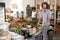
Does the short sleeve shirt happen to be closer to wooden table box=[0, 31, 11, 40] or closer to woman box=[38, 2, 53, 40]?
woman box=[38, 2, 53, 40]

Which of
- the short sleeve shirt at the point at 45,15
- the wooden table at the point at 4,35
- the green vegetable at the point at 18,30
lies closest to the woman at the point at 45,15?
the short sleeve shirt at the point at 45,15

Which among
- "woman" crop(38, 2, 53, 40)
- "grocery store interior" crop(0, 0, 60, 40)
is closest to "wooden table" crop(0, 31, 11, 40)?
"grocery store interior" crop(0, 0, 60, 40)

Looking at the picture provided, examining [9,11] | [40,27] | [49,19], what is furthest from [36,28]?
[9,11]

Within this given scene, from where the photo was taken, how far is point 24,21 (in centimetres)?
163

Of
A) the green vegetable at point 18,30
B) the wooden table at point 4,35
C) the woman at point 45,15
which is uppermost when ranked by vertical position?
the woman at point 45,15

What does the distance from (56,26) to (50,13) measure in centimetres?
14

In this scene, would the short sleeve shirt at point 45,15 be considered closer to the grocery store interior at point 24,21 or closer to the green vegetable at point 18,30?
the grocery store interior at point 24,21

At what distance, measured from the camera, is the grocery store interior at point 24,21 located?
1599 millimetres

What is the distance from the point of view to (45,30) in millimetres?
1633

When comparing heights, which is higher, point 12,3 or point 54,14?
point 12,3

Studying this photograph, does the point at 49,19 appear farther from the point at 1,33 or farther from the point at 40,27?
the point at 1,33

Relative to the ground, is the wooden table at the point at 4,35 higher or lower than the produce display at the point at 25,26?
lower

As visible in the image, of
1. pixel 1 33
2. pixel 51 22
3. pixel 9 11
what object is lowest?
pixel 1 33

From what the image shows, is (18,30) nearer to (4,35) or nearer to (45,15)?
(4,35)
